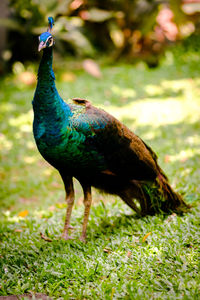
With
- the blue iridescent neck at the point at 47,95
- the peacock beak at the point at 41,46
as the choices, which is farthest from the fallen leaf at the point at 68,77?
the peacock beak at the point at 41,46

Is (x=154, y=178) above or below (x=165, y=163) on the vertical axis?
below

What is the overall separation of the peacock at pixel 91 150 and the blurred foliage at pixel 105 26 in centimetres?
691

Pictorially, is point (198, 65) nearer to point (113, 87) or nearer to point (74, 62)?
point (113, 87)

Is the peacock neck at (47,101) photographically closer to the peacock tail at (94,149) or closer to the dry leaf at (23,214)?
the peacock tail at (94,149)

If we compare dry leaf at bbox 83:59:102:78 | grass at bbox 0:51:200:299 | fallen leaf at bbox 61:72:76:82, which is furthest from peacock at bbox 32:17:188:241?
dry leaf at bbox 83:59:102:78

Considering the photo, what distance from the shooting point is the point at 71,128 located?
3297mm

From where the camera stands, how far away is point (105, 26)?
37.2 feet

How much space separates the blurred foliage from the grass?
2.18m

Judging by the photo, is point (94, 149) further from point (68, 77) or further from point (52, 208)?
point (68, 77)

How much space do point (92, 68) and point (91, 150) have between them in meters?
7.01

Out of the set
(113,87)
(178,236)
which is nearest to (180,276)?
(178,236)

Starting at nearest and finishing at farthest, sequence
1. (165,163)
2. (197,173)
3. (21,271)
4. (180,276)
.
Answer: (180,276), (21,271), (197,173), (165,163)

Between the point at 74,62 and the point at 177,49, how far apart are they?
10.5 feet

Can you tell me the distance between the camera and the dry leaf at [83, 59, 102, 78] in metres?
9.91
